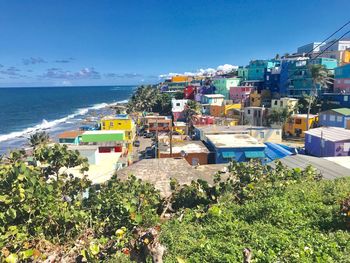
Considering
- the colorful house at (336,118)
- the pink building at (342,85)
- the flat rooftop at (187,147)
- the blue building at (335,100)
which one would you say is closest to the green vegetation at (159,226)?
the flat rooftop at (187,147)

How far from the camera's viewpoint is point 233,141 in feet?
→ 97.2

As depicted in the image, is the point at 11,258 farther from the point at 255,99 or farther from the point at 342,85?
the point at 255,99

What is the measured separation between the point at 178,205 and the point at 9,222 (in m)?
5.32

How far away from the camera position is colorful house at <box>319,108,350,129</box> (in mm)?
38906

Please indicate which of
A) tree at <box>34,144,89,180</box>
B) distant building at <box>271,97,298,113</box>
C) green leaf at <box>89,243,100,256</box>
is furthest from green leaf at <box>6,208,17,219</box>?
distant building at <box>271,97,298,113</box>

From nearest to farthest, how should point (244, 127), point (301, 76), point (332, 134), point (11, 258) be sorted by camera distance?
point (11, 258)
point (332, 134)
point (244, 127)
point (301, 76)

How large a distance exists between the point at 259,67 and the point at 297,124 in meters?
29.4

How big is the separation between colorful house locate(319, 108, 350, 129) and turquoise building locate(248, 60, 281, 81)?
93.1ft

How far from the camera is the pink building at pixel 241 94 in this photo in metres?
62.2

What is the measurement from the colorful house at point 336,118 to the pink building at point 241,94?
66.7 ft

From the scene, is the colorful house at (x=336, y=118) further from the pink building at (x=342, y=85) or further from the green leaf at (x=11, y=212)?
the green leaf at (x=11, y=212)

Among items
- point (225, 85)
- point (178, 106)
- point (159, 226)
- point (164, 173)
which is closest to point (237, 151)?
point (164, 173)

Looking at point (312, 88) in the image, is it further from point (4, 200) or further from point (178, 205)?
point (4, 200)

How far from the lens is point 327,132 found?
95.5ft
